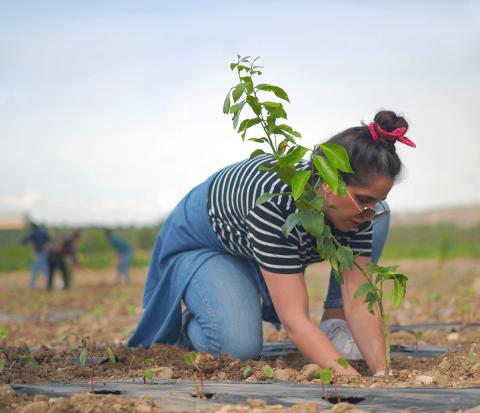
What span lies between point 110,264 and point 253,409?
55.8ft

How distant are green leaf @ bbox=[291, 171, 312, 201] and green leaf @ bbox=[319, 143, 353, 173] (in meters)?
0.09

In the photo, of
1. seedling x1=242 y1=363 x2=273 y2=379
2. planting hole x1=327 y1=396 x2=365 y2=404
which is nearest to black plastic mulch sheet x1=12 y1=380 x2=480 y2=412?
planting hole x1=327 y1=396 x2=365 y2=404

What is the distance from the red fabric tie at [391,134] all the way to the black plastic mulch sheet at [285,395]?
3.09 ft

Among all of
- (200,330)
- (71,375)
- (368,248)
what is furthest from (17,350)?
(368,248)

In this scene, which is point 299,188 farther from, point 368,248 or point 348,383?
point 368,248

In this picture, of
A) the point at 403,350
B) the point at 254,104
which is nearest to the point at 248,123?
the point at 254,104

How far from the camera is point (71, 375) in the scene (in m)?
2.75

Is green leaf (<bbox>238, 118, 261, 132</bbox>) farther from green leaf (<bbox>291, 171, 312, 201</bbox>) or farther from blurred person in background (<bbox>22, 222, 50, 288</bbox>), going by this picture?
blurred person in background (<bbox>22, 222, 50, 288</bbox>)

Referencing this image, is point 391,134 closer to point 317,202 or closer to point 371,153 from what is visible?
point 371,153

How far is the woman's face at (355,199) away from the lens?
2.71 metres

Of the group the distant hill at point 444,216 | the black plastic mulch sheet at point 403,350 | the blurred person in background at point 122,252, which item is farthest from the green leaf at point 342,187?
the distant hill at point 444,216

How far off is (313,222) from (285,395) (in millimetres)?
622

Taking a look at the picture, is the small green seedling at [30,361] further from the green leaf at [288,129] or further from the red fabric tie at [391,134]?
the red fabric tie at [391,134]

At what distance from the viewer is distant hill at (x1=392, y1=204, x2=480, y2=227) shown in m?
46.1
